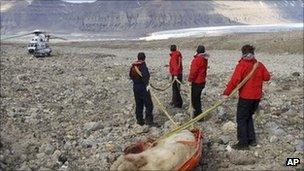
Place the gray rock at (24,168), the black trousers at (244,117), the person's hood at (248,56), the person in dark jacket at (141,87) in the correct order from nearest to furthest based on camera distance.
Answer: the gray rock at (24,168)
the person's hood at (248,56)
the black trousers at (244,117)
the person in dark jacket at (141,87)

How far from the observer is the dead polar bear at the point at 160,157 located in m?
8.88

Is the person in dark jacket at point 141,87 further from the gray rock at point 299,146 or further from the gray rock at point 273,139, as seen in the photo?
the gray rock at point 299,146

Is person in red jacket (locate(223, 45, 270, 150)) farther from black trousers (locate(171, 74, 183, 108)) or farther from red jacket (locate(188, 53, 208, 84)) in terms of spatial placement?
black trousers (locate(171, 74, 183, 108))

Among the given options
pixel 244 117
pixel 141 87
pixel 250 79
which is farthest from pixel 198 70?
pixel 250 79

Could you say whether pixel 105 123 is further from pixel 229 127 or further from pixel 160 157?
pixel 160 157

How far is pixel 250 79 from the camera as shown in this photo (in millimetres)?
10562

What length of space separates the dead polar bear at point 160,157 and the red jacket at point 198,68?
10.7 ft

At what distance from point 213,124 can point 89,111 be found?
386cm

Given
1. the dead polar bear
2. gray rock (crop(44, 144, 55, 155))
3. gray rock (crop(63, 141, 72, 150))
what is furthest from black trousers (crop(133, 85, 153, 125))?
the dead polar bear

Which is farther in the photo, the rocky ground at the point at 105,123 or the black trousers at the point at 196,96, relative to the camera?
the black trousers at the point at 196,96

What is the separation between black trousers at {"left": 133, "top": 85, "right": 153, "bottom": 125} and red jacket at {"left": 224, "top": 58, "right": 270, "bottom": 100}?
2.63 m

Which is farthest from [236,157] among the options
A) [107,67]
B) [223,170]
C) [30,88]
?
[107,67]

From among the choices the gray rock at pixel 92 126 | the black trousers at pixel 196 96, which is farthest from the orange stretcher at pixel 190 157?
the gray rock at pixel 92 126

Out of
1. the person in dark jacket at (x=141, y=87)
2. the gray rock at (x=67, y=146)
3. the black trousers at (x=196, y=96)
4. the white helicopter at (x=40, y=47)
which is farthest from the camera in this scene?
the white helicopter at (x=40, y=47)
